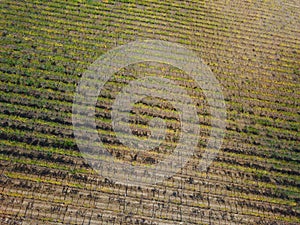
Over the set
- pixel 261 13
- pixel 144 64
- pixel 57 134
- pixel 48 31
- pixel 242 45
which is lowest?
pixel 57 134

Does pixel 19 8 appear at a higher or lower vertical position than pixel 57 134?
higher

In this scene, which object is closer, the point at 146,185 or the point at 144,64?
the point at 146,185

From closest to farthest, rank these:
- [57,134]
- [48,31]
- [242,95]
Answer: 1. [57,134]
2. [242,95]
3. [48,31]

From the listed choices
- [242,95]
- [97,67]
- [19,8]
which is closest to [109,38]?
[97,67]

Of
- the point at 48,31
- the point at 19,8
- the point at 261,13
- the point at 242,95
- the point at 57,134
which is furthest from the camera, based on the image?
the point at 261,13

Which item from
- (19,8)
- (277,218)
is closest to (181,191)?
(277,218)

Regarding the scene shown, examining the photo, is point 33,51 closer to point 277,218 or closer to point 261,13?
point 277,218
